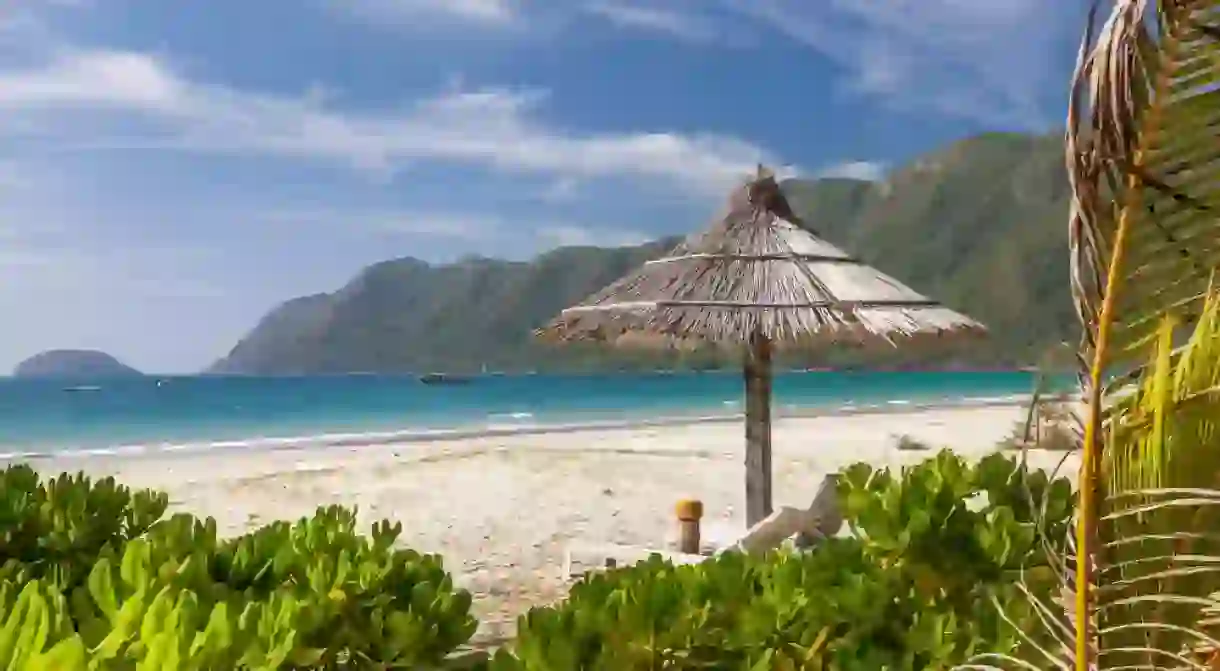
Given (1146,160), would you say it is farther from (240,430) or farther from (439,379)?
(439,379)

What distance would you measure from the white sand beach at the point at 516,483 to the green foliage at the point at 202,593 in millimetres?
2380

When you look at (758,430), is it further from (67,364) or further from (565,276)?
(67,364)

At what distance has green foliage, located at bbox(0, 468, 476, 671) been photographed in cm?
131

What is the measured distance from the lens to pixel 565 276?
7975 cm

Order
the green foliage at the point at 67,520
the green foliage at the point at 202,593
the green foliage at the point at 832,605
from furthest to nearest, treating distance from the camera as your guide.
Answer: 1. the green foliage at the point at 67,520
2. the green foliage at the point at 832,605
3. the green foliage at the point at 202,593

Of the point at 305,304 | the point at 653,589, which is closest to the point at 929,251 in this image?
the point at 653,589

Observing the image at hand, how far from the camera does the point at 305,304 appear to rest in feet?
A: 390

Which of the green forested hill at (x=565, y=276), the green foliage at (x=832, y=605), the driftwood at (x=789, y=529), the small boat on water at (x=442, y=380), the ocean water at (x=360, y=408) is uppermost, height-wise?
the green forested hill at (x=565, y=276)

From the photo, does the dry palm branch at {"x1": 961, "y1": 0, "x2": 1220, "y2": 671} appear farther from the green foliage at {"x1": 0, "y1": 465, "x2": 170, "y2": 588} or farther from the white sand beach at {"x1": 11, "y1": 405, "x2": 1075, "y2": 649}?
A: the white sand beach at {"x1": 11, "y1": 405, "x2": 1075, "y2": 649}

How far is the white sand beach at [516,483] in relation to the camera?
7230 mm

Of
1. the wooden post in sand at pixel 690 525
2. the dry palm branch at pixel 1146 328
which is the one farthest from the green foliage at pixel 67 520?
the wooden post in sand at pixel 690 525

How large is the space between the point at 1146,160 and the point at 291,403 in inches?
1874

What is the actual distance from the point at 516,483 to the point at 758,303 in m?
6.05

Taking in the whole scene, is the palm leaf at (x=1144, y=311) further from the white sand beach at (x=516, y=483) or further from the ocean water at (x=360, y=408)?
the ocean water at (x=360, y=408)
